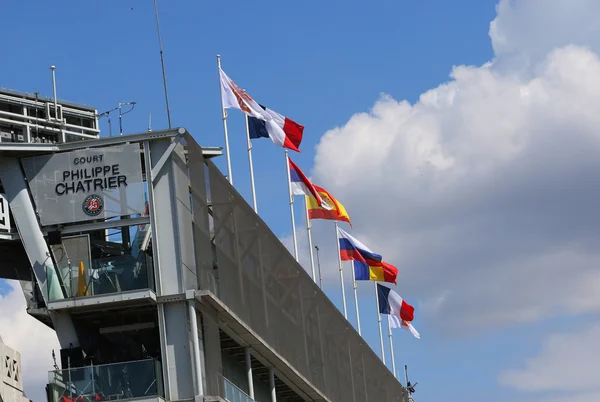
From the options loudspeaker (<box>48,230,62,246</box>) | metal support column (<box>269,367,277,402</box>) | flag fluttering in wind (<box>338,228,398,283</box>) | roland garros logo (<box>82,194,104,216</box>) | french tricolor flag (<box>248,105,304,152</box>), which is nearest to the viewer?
loudspeaker (<box>48,230,62,246</box>)

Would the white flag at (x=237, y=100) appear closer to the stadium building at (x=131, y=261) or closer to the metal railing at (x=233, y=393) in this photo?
the stadium building at (x=131, y=261)

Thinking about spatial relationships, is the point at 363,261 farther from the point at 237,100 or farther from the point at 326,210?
the point at 237,100

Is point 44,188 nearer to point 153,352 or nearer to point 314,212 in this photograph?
point 153,352

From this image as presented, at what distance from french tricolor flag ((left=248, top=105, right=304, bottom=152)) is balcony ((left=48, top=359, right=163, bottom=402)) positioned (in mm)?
16028

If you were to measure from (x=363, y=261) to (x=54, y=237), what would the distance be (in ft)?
108

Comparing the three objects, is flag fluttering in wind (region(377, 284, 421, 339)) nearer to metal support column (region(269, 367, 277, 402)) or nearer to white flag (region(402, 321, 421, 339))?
white flag (region(402, 321, 421, 339))

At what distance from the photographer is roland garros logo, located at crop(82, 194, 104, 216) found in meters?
50.3

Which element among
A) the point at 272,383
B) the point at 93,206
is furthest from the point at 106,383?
the point at 272,383

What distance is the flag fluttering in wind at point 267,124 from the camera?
6078cm

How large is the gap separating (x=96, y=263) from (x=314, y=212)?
2369 centimetres

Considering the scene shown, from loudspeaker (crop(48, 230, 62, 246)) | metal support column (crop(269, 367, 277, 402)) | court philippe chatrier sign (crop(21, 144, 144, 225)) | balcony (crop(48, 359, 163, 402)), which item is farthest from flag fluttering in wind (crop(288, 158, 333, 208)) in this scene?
balcony (crop(48, 359, 163, 402))

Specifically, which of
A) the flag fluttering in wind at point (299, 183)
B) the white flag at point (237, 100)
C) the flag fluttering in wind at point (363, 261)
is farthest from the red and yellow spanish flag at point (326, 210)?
the white flag at point (237, 100)

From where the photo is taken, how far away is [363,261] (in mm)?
80938

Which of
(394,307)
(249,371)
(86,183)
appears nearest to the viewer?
(86,183)
